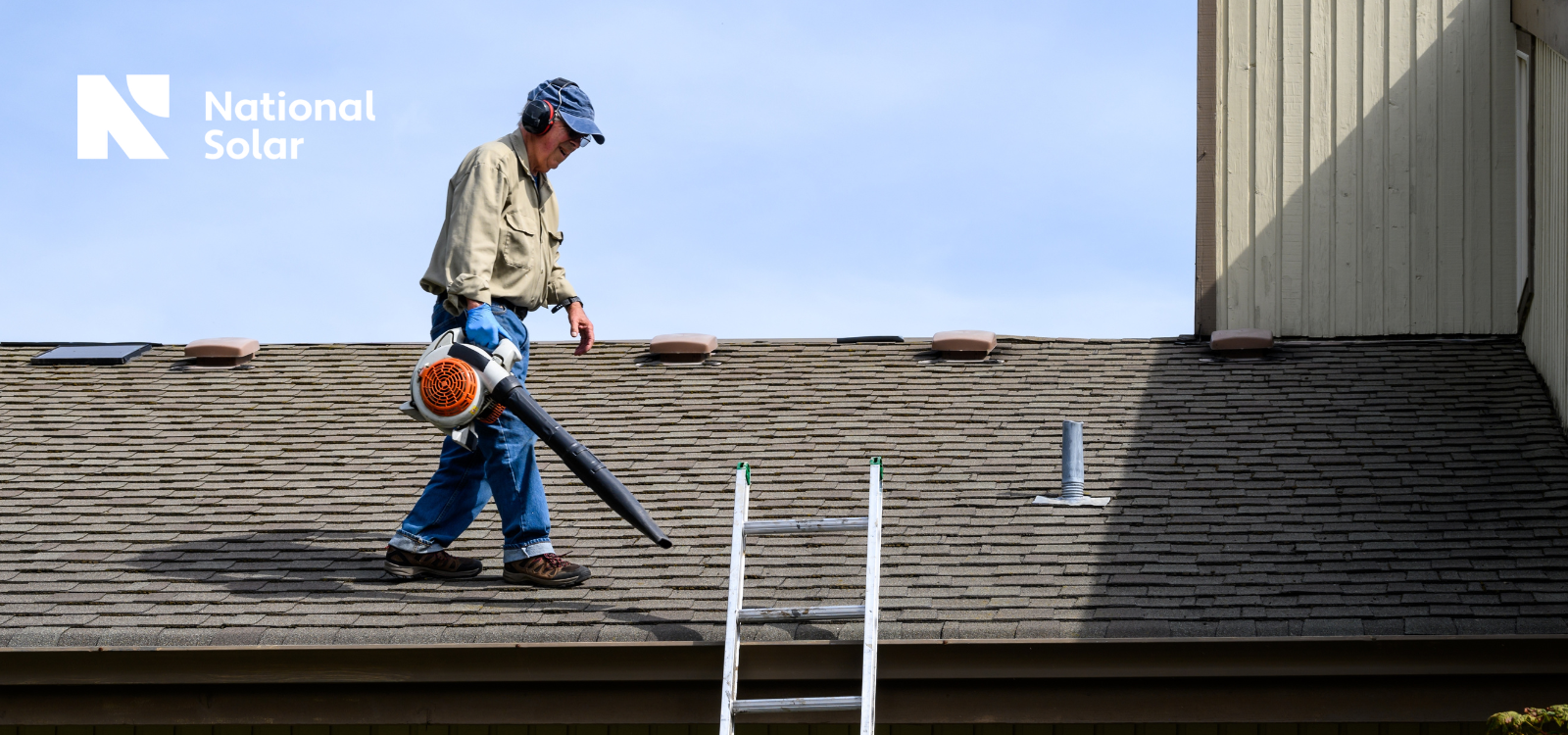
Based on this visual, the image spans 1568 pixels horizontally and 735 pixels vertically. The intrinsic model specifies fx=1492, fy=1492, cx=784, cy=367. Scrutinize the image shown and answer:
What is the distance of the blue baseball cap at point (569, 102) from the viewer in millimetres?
6070

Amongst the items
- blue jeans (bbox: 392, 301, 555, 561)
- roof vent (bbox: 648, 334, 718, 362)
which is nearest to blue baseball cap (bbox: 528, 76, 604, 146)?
blue jeans (bbox: 392, 301, 555, 561)

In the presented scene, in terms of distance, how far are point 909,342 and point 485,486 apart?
164 inches

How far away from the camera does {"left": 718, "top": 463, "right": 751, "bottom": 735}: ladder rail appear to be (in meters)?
5.12

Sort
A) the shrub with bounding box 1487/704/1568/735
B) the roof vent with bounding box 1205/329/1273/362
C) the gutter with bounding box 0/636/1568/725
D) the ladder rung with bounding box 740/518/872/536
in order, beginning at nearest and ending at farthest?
1. the shrub with bounding box 1487/704/1568/735
2. the gutter with bounding box 0/636/1568/725
3. the ladder rung with bounding box 740/518/872/536
4. the roof vent with bounding box 1205/329/1273/362

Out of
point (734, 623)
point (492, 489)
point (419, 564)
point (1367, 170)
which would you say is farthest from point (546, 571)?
point (1367, 170)

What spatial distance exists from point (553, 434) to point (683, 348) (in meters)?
3.92

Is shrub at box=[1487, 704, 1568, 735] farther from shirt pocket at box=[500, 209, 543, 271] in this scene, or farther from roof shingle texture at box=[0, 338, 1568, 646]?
shirt pocket at box=[500, 209, 543, 271]

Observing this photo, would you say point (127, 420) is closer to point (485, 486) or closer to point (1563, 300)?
point (485, 486)

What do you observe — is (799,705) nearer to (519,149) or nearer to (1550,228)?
(519,149)

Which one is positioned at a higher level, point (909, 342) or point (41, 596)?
point (909, 342)

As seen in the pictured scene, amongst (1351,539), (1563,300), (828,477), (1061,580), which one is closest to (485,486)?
(828,477)

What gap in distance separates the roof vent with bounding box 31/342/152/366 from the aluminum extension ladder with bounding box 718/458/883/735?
621 cm

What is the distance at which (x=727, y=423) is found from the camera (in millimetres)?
8289

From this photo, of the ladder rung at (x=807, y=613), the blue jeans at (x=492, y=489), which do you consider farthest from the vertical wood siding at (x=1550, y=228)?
the blue jeans at (x=492, y=489)
